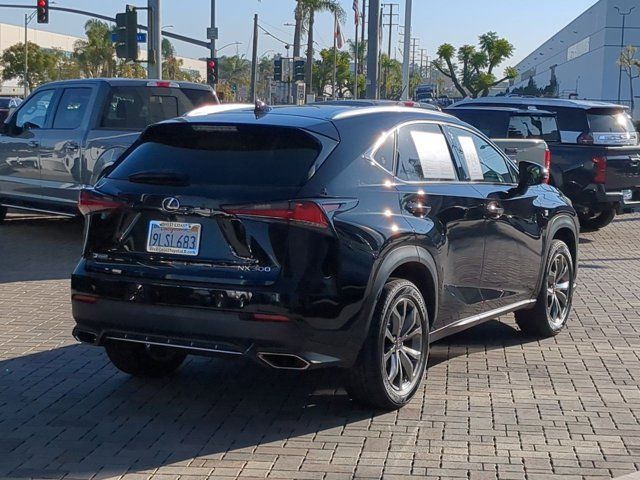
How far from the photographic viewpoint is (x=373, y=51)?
2662cm

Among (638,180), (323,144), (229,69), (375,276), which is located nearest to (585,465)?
(375,276)

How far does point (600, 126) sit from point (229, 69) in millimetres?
110121

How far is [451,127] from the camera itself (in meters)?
7.22

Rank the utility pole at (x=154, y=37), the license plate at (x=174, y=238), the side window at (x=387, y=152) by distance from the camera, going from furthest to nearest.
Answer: the utility pole at (x=154, y=37), the side window at (x=387, y=152), the license plate at (x=174, y=238)

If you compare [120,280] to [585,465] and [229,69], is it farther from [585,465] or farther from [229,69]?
[229,69]

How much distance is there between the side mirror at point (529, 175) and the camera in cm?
775

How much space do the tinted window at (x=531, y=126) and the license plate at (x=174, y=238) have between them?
10.8m

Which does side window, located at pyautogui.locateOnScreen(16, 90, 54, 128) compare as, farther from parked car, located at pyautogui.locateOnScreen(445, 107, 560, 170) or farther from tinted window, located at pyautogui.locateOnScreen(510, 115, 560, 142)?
tinted window, located at pyautogui.locateOnScreen(510, 115, 560, 142)

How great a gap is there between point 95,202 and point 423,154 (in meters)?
2.14

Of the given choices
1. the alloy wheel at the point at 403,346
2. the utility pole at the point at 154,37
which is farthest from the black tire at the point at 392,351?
the utility pole at the point at 154,37

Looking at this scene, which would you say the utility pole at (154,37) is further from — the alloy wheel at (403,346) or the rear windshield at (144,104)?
the alloy wheel at (403,346)

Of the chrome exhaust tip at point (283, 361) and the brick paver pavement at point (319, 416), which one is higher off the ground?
the chrome exhaust tip at point (283, 361)

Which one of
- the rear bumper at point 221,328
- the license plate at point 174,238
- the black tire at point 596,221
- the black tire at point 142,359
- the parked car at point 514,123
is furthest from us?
the black tire at point 596,221

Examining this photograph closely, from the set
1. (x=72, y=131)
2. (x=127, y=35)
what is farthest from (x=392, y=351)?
(x=127, y=35)
